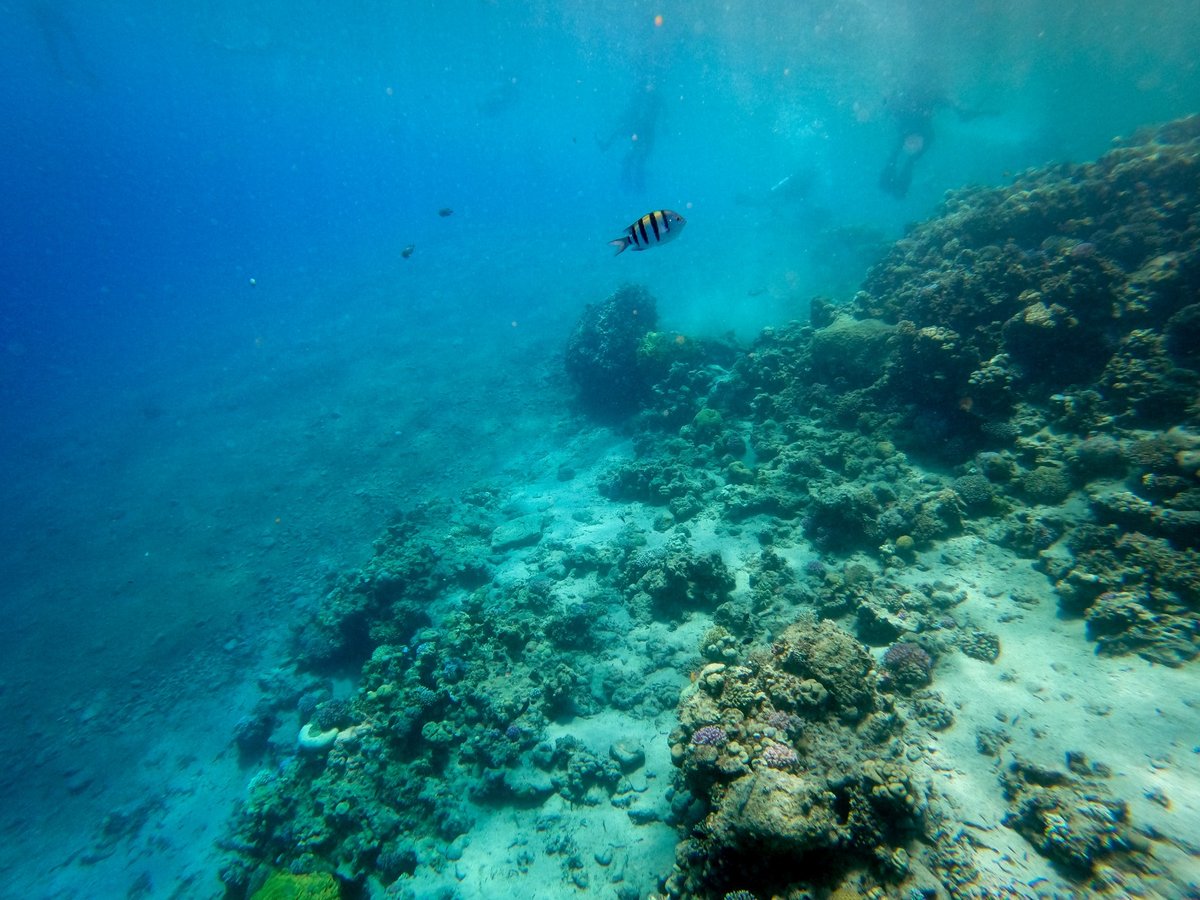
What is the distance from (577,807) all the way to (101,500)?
2948 centimetres

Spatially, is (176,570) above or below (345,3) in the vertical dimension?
below

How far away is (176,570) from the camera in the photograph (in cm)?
1703

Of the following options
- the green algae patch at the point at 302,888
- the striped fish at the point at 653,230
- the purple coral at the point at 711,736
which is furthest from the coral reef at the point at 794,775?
the striped fish at the point at 653,230

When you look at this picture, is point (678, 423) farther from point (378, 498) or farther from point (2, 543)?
point (2, 543)

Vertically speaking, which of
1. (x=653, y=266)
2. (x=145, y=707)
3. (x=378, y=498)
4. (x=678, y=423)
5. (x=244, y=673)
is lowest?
(x=145, y=707)

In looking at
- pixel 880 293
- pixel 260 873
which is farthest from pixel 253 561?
pixel 880 293

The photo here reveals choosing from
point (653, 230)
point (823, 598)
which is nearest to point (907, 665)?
point (823, 598)

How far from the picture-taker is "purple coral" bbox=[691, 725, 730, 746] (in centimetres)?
428

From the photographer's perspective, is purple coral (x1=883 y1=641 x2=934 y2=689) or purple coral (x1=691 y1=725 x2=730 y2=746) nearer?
purple coral (x1=691 y1=725 x2=730 y2=746)

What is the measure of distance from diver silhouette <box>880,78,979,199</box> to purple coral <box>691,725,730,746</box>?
42738mm

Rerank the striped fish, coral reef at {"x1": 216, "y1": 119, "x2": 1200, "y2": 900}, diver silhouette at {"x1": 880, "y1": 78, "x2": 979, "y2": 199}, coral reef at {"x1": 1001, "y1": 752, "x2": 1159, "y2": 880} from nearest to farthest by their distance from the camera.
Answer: coral reef at {"x1": 1001, "y1": 752, "x2": 1159, "y2": 880} < coral reef at {"x1": 216, "y1": 119, "x2": 1200, "y2": 900} < the striped fish < diver silhouette at {"x1": 880, "y1": 78, "x2": 979, "y2": 199}

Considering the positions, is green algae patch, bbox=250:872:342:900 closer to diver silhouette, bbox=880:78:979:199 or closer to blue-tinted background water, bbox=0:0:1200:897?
blue-tinted background water, bbox=0:0:1200:897

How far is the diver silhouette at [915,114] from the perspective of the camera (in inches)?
1275

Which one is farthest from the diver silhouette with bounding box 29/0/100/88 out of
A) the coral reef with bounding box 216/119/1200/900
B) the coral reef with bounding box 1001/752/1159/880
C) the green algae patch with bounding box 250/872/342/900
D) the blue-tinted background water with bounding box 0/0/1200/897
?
the coral reef with bounding box 1001/752/1159/880
